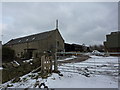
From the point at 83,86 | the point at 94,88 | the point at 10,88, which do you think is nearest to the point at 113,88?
the point at 94,88

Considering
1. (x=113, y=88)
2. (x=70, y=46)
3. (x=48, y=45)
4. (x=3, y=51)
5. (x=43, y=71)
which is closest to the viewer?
(x=113, y=88)

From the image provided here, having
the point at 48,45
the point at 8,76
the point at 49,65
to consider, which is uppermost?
the point at 48,45

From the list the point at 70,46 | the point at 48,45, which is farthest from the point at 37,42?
the point at 70,46

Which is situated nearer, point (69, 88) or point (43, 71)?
point (69, 88)

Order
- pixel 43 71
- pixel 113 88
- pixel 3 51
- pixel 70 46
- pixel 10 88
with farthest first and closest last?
pixel 70 46 < pixel 3 51 < pixel 43 71 < pixel 10 88 < pixel 113 88

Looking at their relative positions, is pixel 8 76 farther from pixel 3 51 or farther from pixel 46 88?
pixel 3 51

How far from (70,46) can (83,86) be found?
2487 cm

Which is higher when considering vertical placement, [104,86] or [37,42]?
[37,42]

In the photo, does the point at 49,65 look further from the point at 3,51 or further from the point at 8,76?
the point at 3,51

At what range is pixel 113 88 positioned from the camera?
311 centimetres

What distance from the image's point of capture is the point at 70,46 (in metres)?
28.0

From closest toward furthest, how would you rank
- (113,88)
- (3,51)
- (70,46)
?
(113,88) → (3,51) → (70,46)

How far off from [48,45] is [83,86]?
19.3 meters

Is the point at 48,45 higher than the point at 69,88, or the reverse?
the point at 48,45
